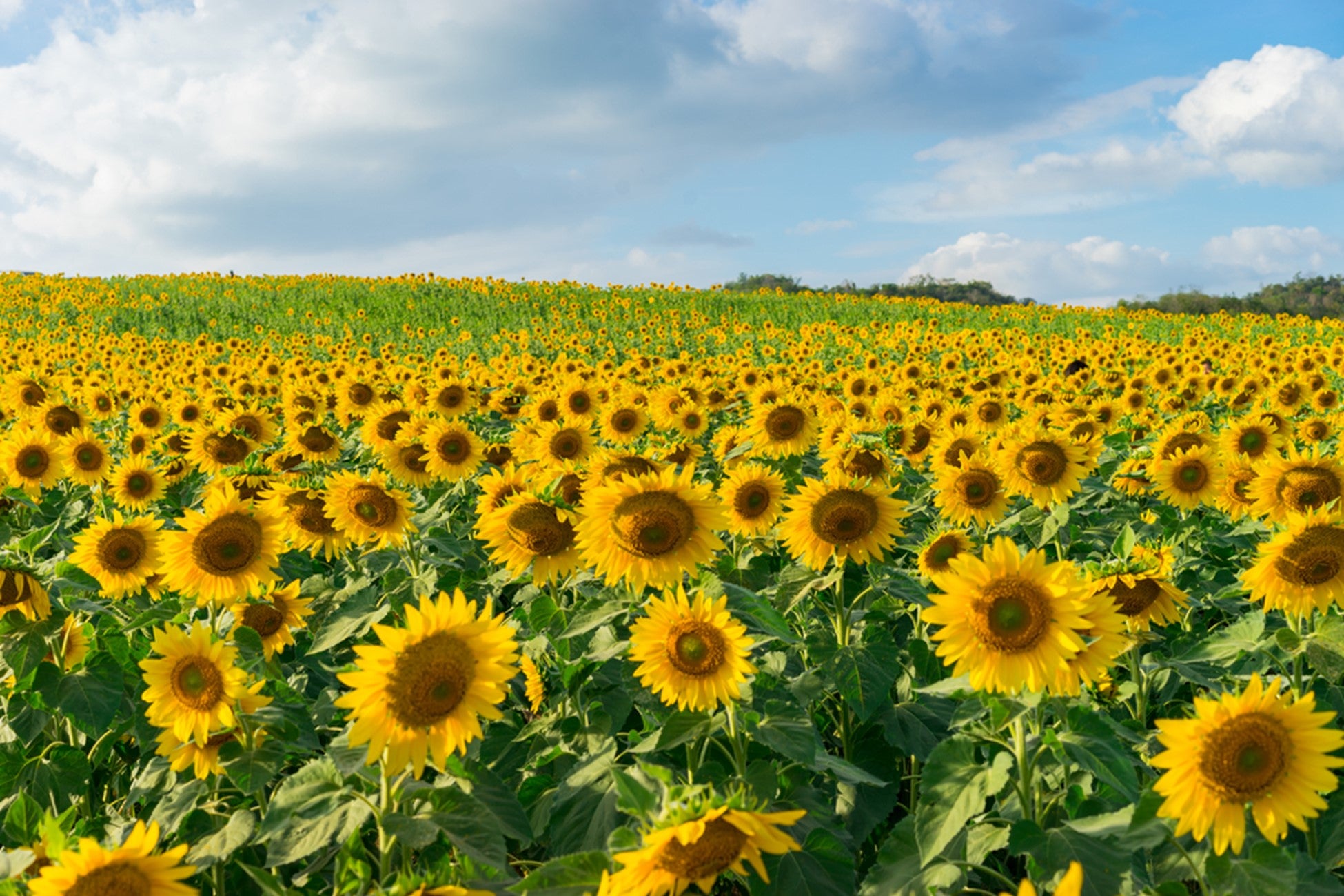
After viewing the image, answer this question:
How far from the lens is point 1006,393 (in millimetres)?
11555

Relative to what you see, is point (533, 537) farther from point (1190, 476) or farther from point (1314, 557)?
point (1190, 476)

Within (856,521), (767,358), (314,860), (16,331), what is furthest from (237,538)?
(16,331)

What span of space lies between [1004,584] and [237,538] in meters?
3.35

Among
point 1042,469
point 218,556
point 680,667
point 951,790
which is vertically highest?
point 1042,469

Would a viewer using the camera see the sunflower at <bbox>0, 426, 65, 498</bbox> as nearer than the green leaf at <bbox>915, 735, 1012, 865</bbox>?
No

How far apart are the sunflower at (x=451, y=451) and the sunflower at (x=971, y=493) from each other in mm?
3345

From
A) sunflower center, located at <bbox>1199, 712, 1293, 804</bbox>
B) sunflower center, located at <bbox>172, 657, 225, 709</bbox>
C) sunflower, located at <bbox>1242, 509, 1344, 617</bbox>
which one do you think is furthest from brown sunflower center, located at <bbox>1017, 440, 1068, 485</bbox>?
sunflower center, located at <bbox>172, 657, 225, 709</bbox>

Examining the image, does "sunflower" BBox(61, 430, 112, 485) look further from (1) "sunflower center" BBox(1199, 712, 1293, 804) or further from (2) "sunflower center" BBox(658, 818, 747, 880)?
(1) "sunflower center" BBox(1199, 712, 1293, 804)

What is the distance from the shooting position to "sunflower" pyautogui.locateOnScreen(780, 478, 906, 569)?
4.14 m

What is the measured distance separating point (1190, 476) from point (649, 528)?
4563 mm

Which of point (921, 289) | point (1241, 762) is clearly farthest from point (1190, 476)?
point (921, 289)

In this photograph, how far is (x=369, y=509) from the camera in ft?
16.2

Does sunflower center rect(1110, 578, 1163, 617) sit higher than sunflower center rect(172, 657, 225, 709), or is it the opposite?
sunflower center rect(1110, 578, 1163, 617)

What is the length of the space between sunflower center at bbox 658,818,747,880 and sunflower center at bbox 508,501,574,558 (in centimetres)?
208
